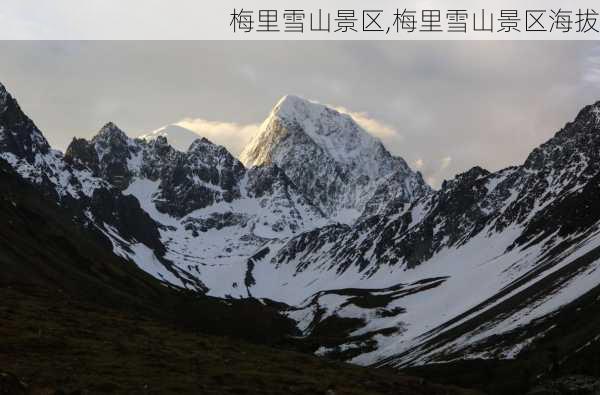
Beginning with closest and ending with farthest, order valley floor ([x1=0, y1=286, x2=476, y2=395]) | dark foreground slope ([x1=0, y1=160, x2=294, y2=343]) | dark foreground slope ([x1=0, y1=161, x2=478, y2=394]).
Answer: valley floor ([x1=0, y1=286, x2=476, y2=395]) → dark foreground slope ([x1=0, y1=161, x2=478, y2=394]) → dark foreground slope ([x1=0, y1=160, x2=294, y2=343])

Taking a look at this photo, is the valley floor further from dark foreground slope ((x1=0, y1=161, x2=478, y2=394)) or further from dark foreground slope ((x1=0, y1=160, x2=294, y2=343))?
dark foreground slope ((x1=0, y1=160, x2=294, y2=343))

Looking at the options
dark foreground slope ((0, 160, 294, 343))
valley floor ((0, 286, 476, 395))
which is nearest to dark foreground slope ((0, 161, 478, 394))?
valley floor ((0, 286, 476, 395))

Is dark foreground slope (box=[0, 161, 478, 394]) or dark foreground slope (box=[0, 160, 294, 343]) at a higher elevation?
dark foreground slope (box=[0, 160, 294, 343])

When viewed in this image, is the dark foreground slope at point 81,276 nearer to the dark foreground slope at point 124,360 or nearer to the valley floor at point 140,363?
the dark foreground slope at point 124,360

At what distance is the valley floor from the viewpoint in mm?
43500

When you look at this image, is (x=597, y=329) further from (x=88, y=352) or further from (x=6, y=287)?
(x=6, y=287)

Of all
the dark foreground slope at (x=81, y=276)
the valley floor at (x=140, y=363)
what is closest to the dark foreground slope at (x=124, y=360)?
the valley floor at (x=140, y=363)

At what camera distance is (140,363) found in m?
52.0

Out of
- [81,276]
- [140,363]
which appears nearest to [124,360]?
[140,363]

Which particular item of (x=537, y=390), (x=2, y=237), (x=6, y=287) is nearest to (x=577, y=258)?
(x=537, y=390)

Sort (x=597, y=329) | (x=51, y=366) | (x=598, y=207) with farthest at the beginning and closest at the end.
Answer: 1. (x=598, y=207)
2. (x=597, y=329)
3. (x=51, y=366)

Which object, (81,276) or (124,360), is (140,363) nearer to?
(124,360)

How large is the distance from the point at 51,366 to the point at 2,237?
81652mm

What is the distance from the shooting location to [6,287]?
290 feet
